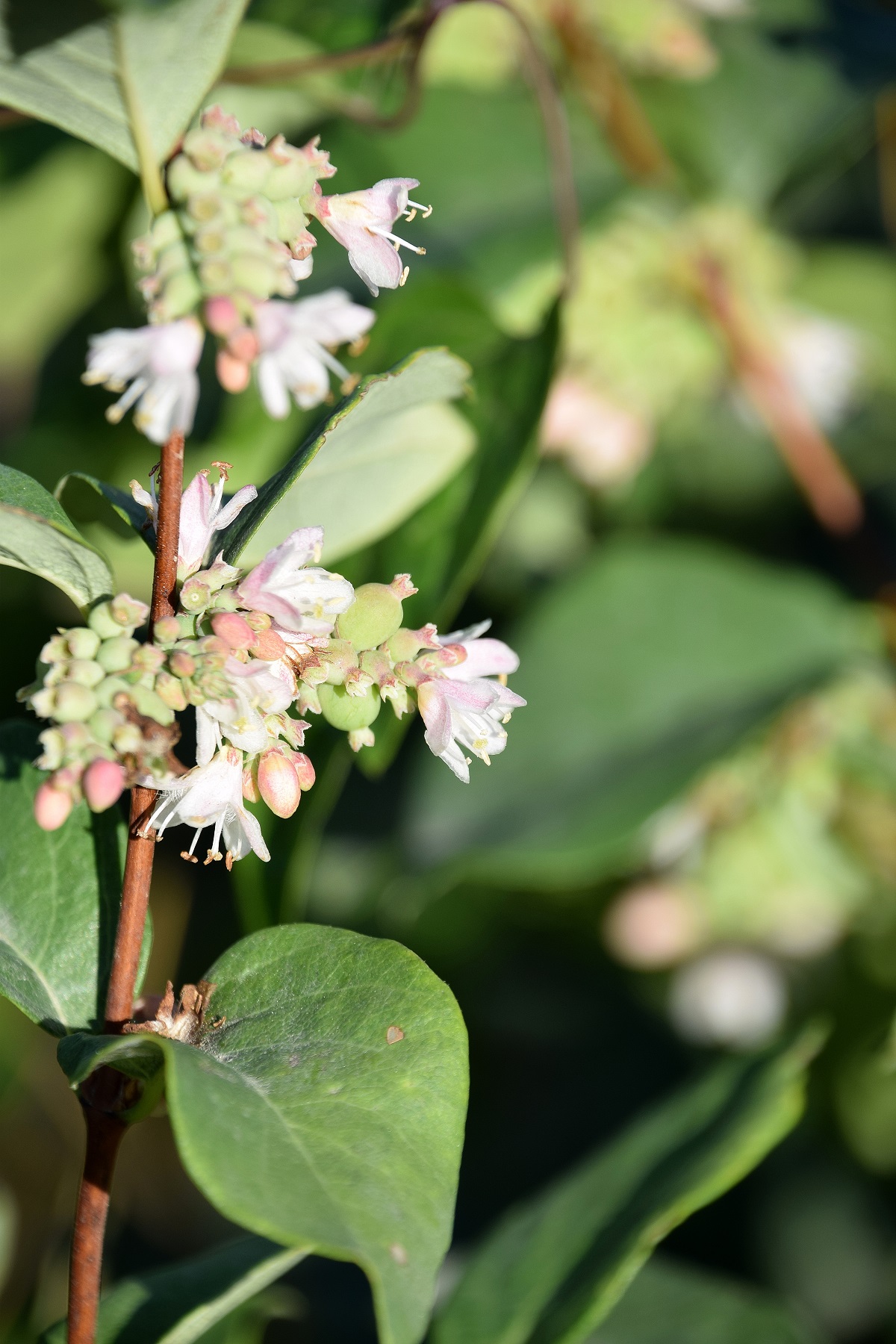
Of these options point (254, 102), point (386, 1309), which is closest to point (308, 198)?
point (386, 1309)

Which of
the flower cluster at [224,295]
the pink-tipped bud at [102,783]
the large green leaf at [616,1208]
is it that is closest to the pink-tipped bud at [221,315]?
the flower cluster at [224,295]

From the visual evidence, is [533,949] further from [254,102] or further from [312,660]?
[312,660]

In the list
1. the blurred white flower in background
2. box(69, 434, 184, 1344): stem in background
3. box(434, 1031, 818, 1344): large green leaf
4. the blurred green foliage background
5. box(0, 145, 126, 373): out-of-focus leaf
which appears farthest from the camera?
the blurred white flower in background

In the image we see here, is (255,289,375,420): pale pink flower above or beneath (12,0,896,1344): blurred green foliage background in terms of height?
above

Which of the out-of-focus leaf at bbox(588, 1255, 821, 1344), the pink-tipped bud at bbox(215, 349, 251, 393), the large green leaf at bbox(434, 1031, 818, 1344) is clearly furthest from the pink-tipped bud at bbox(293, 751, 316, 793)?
the out-of-focus leaf at bbox(588, 1255, 821, 1344)

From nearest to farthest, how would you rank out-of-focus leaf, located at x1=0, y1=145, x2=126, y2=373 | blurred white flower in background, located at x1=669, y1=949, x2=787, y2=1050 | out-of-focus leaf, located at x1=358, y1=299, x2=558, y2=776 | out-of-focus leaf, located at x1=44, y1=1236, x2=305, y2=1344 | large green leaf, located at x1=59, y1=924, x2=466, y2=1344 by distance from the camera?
1. large green leaf, located at x1=59, y1=924, x2=466, y2=1344
2. out-of-focus leaf, located at x1=44, y1=1236, x2=305, y2=1344
3. out-of-focus leaf, located at x1=358, y1=299, x2=558, y2=776
4. out-of-focus leaf, located at x1=0, y1=145, x2=126, y2=373
5. blurred white flower in background, located at x1=669, y1=949, x2=787, y2=1050

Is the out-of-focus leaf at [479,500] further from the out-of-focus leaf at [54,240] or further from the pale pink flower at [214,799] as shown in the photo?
the out-of-focus leaf at [54,240]

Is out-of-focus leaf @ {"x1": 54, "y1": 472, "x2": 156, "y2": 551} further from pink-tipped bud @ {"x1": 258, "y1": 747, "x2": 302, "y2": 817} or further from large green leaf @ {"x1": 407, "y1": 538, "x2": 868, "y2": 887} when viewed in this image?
large green leaf @ {"x1": 407, "y1": 538, "x2": 868, "y2": 887}
